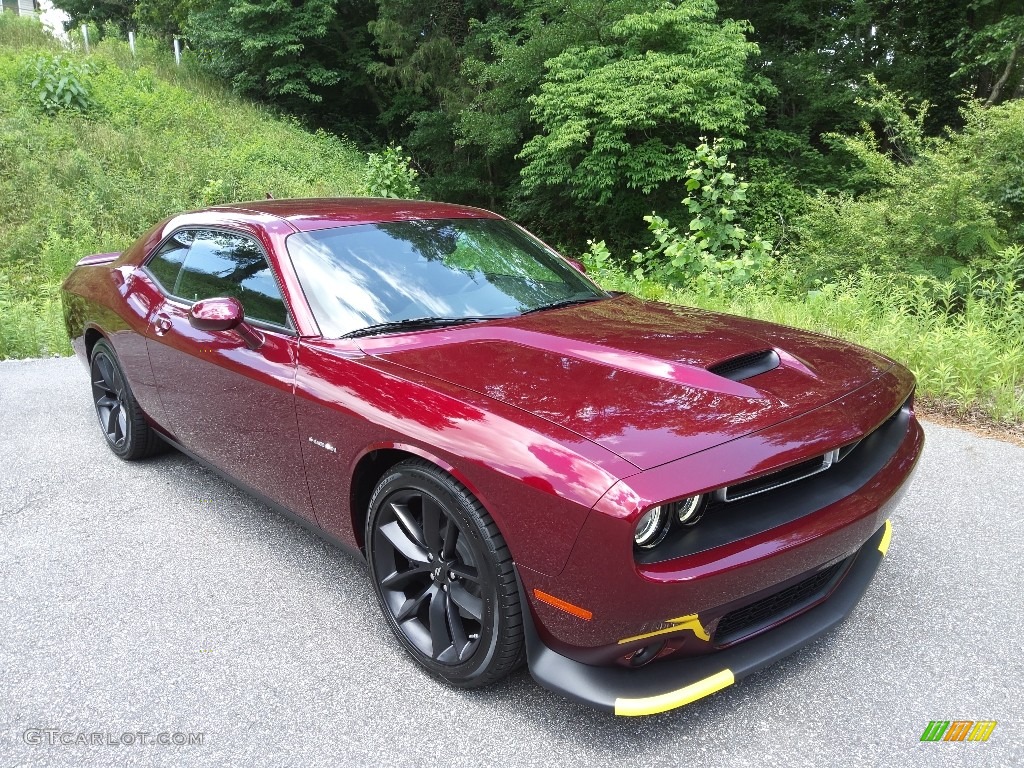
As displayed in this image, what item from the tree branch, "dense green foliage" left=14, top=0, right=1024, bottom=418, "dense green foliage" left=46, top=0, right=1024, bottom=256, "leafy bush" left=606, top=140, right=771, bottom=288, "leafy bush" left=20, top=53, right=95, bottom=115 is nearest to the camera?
"dense green foliage" left=14, top=0, right=1024, bottom=418

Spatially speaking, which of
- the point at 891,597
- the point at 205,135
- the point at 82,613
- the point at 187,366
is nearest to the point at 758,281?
the point at 891,597

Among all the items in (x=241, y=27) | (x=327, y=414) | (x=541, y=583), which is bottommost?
(x=541, y=583)

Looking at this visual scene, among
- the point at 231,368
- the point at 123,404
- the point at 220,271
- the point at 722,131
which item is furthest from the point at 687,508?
the point at 722,131

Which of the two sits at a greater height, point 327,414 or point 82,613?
point 327,414

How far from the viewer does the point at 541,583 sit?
1891 millimetres

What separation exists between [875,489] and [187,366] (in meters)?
2.79

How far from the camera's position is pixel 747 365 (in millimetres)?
2463

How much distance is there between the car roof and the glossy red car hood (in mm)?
802

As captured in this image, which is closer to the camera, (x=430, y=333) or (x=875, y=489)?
(x=875, y=489)

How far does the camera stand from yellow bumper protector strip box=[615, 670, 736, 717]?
181 cm

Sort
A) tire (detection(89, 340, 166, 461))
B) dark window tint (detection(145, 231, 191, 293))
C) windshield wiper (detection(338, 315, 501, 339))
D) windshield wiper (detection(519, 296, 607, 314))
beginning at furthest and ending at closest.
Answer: tire (detection(89, 340, 166, 461))
dark window tint (detection(145, 231, 191, 293))
windshield wiper (detection(519, 296, 607, 314))
windshield wiper (detection(338, 315, 501, 339))

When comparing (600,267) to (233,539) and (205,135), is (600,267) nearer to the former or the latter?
(233,539)

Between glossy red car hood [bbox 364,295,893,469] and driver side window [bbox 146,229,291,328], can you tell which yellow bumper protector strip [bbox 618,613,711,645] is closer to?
glossy red car hood [bbox 364,295,893,469]

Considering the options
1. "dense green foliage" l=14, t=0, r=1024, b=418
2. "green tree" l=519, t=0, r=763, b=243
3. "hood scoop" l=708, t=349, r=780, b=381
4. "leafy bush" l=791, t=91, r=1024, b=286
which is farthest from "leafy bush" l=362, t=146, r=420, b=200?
"hood scoop" l=708, t=349, r=780, b=381
